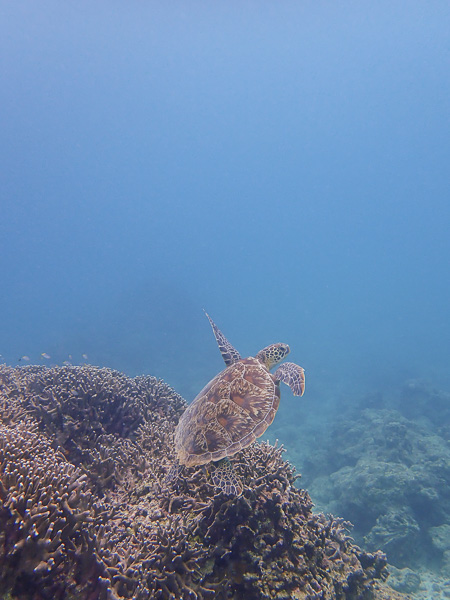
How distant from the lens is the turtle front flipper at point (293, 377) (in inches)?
191

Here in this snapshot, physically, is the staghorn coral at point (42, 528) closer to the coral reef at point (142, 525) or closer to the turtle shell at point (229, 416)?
the coral reef at point (142, 525)

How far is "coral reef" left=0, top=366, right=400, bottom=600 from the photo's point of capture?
244 centimetres

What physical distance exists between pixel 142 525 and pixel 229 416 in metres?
1.72

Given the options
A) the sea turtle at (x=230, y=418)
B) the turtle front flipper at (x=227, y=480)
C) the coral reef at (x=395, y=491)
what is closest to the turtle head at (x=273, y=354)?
the sea turtle at (x=230, y=418)

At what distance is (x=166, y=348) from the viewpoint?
3662 centimetres

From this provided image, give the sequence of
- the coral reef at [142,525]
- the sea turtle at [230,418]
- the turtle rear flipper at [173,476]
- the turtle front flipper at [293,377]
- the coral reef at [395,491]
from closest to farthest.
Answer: the coral reef at [142,525] < the sea turtle at [230,418] < the turtle rear flipper at [173,476] < the turtle front flipper at [293,377] < the coral reef at [395,491]

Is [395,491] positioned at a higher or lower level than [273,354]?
higher

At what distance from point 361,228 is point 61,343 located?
200899 millimetres

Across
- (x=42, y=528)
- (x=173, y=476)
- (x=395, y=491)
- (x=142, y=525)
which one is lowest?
(x=42, y=528)

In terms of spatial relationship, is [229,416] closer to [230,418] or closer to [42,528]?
[230,418]

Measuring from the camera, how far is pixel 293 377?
5113 millimetres

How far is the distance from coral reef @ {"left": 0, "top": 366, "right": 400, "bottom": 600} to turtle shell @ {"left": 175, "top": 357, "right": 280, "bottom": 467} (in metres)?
0.42

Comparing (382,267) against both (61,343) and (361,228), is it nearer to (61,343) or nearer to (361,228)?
(361,228)

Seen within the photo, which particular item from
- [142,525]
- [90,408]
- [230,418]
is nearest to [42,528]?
[142,525]
